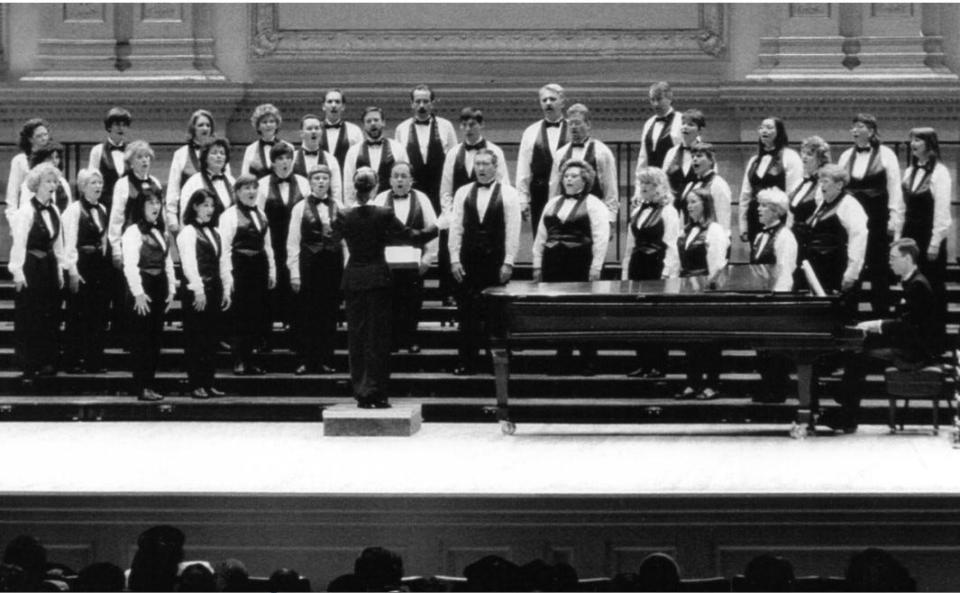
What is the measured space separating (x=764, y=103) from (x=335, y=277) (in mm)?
5359

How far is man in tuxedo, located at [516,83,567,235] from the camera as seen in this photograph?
12.2 m

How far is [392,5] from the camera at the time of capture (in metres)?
16.2

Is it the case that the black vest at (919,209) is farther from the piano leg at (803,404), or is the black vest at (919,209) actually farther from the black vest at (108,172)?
the black vest at (108,172)

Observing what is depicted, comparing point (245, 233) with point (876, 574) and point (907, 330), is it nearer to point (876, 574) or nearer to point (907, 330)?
point (907, 330)

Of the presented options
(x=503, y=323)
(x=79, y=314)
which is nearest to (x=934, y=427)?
(x=503, y=323)

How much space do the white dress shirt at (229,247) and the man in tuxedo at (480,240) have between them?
3.91 ft

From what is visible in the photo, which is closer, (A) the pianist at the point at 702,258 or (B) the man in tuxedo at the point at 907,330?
(B) the man in tuxedo at the point at 907,330

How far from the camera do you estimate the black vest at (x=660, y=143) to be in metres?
12.4

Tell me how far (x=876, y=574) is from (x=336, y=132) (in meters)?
6.84

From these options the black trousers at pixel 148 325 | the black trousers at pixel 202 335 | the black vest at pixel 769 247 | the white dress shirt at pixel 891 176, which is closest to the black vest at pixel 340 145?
the black trousers at pixel 202 335

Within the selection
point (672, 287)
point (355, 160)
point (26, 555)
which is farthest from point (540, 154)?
point (26, 555)

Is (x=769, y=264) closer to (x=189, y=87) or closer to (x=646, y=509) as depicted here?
(x=646, y=509)

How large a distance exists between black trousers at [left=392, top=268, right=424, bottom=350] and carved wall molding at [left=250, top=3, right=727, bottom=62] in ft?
15.1

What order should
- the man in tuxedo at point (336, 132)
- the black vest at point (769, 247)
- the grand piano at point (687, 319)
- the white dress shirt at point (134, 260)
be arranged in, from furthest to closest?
the man in tuxedo at point (336, 132) < the white dress shirt at point (134, 260) < the black vest at point (769, 247) < the grand piano at point (687, 319)
